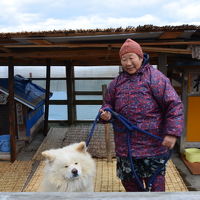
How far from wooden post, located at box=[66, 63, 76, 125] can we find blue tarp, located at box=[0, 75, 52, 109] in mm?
967

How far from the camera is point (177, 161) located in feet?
21.7

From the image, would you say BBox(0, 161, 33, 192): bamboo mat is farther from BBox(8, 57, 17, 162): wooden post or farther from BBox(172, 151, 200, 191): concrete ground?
BBox(172, 151, 200, 191): concrete ground

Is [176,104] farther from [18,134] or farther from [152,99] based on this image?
[18,134]

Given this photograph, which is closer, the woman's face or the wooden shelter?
the woman's face

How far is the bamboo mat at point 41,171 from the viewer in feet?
15.8

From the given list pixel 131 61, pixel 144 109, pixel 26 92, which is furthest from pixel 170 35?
pixel 26 92

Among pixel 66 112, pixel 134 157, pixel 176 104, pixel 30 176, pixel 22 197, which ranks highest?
pixel 176 104

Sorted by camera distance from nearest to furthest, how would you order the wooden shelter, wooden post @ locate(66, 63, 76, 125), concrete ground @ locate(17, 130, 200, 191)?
the wooden shelter
concrete ground @ locate(17, 130, 200, 191)
wooden post @ locate(66, 63, 76, 125)

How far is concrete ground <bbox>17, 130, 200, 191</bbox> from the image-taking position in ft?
17.8

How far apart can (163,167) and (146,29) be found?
78.6 inches

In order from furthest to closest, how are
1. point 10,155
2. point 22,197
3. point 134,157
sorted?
point 10,155
point 134,157
point 22,197

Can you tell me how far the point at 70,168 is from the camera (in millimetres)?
2895

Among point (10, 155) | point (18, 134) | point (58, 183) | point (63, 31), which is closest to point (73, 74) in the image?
point (18, 134)

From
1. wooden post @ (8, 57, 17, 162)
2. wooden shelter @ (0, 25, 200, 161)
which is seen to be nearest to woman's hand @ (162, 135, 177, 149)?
wooden shelter @ (0, 25, 200, 161)
